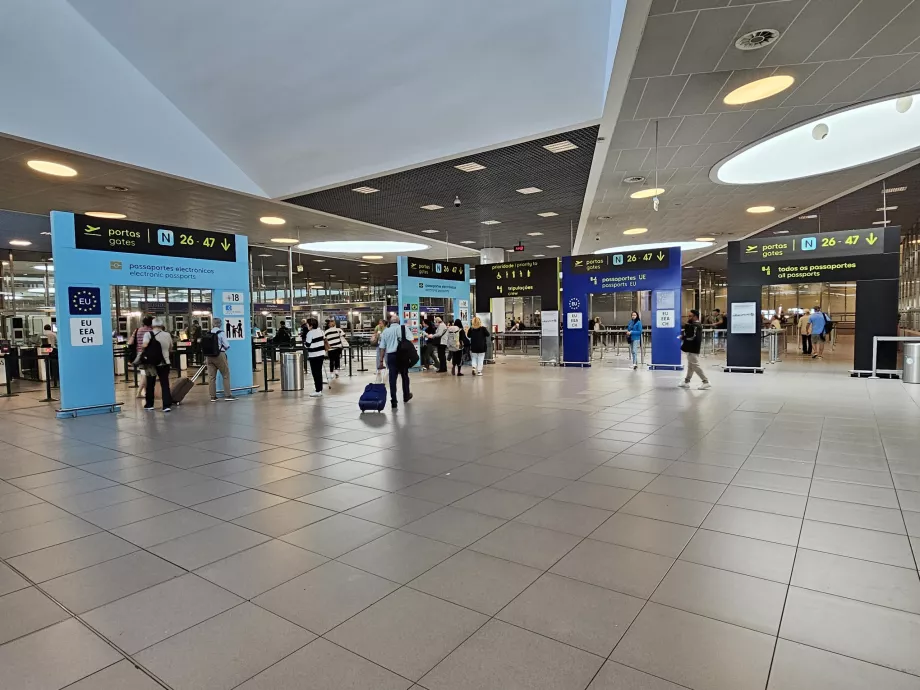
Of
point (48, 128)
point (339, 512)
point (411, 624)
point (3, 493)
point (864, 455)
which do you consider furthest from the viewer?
point (48, 128)

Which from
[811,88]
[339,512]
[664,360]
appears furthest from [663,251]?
[339,512]

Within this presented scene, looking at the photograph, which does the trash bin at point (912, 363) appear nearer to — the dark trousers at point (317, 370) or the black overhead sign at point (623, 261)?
the black overhead sign at point (623, 261)

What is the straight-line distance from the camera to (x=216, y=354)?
974 cm

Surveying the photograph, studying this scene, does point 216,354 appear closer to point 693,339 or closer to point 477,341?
point 477,341

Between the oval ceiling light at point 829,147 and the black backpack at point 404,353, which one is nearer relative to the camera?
the black backpack at point 404,353

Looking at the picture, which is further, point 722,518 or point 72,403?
point 72,403

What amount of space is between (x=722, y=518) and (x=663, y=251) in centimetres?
1214

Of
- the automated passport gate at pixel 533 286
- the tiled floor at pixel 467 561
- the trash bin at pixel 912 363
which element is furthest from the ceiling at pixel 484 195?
Answer: the trash bin at pixel 912 363

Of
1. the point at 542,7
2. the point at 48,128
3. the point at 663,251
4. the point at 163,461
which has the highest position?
the point at 542,7

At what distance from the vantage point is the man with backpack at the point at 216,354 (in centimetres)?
962

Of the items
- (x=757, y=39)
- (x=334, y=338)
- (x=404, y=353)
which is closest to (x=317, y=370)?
(x=404, y=353)

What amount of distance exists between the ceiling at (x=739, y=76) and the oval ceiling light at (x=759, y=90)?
0.44 ft

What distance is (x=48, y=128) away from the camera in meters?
7.97

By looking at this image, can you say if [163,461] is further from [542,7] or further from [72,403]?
[542,7]
